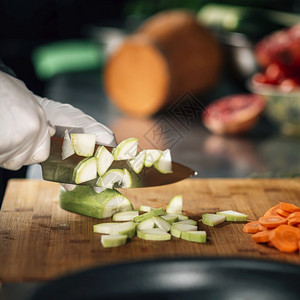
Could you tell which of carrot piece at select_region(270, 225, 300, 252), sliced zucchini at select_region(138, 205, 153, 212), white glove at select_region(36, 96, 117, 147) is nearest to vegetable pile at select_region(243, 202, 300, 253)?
carrot piece at select_region(270, 225, 300, 252)

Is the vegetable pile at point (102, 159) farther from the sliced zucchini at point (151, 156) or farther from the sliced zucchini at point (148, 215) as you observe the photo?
the sliced zucchini at point (148, 215)

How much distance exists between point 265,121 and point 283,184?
1.49 metres

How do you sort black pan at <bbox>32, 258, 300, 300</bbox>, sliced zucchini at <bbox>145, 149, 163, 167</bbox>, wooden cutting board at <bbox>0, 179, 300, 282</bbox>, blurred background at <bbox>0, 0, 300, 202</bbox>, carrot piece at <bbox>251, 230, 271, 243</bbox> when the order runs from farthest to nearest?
blurred background at <bbox>0, 0, 300, 202</bbox> < sliced zucchini at <bbox>145, 149, 163, 167</bbox> < carrot piece at <bbox>251, 230, 271, 243</bbox> < wooden cutting board at <bbox>0, 179, 300, 282</bbox> < black pan at <bbox>32, 258, 300, 300</bbox>

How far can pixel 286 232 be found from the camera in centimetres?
172

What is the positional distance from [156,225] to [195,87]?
216cm

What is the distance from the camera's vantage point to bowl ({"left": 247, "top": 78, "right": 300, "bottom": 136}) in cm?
329

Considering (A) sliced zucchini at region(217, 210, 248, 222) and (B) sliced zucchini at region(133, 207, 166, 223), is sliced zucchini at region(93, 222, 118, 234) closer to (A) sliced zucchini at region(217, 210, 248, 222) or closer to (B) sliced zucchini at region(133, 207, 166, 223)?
(B) sliced zucchini at region(133, 207, 166, 223)

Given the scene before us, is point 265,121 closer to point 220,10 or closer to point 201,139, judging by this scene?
point 201,139

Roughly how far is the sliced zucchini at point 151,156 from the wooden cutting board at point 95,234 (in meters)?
0.21

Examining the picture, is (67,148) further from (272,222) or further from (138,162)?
(272,222)

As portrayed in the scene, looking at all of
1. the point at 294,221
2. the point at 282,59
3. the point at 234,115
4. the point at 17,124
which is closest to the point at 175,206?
the point at 294,221

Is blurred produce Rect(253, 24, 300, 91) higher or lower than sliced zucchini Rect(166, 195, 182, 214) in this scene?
lower

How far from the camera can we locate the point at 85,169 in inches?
74.9

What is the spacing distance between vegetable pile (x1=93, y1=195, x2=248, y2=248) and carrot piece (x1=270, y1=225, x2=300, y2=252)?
7.7 inches
